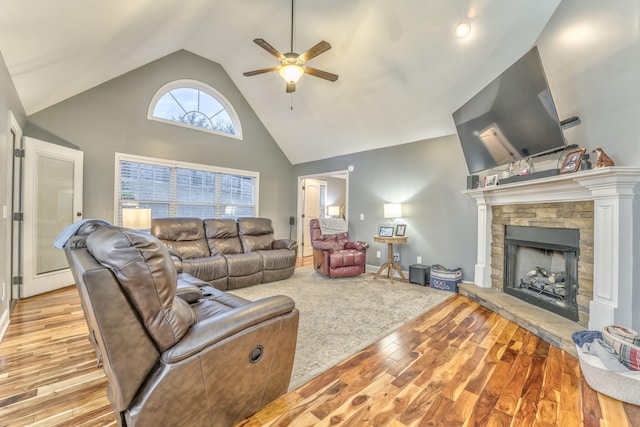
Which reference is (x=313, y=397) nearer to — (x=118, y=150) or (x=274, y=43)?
(x=274, y=43)

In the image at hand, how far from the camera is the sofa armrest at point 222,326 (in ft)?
3.59

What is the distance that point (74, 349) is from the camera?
212 cm

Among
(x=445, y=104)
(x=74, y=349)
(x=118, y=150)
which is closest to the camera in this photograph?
(x=74, y=349)

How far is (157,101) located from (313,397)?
5.23m

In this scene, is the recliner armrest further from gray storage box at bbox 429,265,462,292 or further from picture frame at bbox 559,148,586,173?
picture frame at bbox 559,148,586,173

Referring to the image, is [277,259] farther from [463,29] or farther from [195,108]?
[463,29]

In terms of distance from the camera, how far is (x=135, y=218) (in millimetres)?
3598

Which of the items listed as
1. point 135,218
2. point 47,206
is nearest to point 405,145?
point 135,218

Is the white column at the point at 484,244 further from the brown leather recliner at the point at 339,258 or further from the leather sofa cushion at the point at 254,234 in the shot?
the leather sofa cushion at the point at 254,234

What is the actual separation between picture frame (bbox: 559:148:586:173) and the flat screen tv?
4.6 inches

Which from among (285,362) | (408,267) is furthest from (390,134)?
(285,362)

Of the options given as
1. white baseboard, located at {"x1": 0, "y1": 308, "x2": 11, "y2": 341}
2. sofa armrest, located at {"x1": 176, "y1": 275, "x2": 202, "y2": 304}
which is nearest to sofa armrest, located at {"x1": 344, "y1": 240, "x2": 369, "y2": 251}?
sofa armrest, located at {"x1": 176, "y1": 275, "x2": 202, "y2": 304}

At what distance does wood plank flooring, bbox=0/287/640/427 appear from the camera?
1.45 meters

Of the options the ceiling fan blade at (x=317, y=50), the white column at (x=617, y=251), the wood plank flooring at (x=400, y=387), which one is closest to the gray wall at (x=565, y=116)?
the white column at (x=617, y=251)
